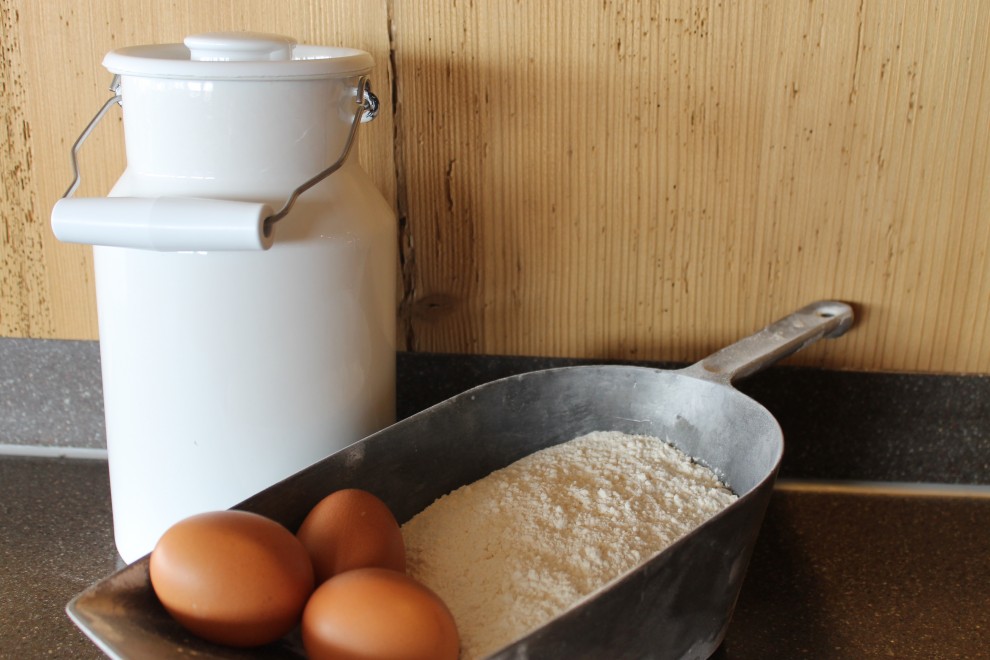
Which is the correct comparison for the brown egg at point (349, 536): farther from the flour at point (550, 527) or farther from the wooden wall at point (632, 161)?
the wooden wall at point (632, 161)

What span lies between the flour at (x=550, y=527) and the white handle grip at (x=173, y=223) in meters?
0.22

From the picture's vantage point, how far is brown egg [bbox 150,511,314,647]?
0.45 m

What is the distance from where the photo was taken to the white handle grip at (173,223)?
516mm

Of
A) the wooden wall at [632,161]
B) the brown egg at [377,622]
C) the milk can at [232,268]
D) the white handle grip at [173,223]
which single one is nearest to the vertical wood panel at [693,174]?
the wooden wall at [632,161]

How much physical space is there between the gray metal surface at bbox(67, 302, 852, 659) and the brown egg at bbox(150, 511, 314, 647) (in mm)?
14

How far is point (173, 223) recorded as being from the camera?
0.52m

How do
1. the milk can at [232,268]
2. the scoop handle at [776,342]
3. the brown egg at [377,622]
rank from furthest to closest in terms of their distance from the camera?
the scoop handle at [776,342] < the milk can at [232,268] < the brown egg at [377,622]

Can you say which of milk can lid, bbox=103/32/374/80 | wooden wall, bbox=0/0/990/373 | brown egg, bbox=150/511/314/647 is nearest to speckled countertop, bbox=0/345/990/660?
wooden wall, bbox=0/0/990/373

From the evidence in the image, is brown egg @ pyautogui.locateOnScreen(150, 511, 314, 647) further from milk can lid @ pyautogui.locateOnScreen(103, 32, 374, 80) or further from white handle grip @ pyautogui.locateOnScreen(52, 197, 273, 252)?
milk can lid @ pyautogui.locateOnScreen(103, 32, 374, 80)

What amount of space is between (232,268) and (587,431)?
30cm

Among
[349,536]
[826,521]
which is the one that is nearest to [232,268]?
[349,536]

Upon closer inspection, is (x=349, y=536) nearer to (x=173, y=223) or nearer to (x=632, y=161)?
(x=173, y=223)

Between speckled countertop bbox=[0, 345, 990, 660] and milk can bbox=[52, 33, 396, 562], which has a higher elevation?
milk can bbox=[52, 33, 396, 562]

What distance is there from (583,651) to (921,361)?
475 millimetres
